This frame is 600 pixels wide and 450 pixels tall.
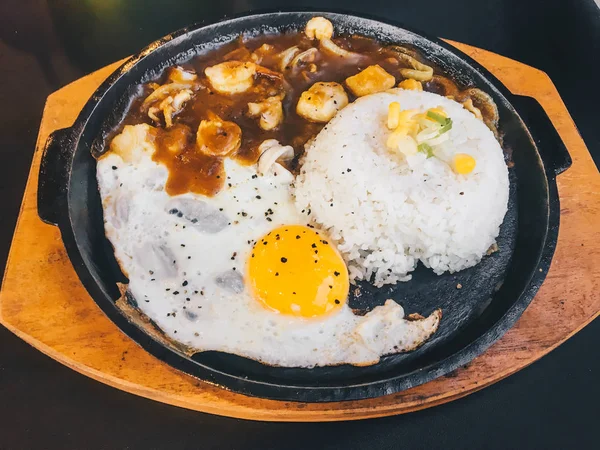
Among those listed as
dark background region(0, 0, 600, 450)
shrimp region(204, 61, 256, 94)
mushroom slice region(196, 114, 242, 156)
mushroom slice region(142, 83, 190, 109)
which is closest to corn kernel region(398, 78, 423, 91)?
shrimp region(204, 61, 256, 94)

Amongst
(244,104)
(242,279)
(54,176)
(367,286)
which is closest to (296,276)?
(242,279)

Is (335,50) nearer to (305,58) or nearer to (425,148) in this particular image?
(305,58)

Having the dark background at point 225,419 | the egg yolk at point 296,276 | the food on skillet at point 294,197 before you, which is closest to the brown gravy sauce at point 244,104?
the food on skillet at point 294,197

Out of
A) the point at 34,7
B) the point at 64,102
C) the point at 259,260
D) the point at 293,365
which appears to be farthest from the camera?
the point at 34,7

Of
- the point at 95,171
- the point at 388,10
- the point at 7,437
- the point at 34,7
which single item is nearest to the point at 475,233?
the point at 95,171

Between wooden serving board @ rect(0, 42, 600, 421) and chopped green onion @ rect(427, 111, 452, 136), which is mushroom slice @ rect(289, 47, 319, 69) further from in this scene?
wooden serving board @ rect(0, 42, 600, 421)

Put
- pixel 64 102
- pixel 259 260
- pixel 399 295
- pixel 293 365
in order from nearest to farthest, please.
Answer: pixel 293 365
pixel 259 260
pixel 399 295
pixel 64 102

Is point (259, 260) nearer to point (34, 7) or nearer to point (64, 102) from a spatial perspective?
point (64, 102)
